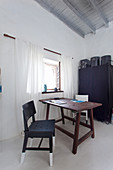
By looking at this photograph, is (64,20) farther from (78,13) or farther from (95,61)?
(95,61)

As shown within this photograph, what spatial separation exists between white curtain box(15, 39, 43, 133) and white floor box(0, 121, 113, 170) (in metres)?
0.50

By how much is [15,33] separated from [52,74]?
56.4 inches

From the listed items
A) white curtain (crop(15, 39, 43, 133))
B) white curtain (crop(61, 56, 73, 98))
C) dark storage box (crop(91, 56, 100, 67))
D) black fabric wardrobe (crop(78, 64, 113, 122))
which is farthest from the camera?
dark storage box (crop(91, 56, 100, 67))

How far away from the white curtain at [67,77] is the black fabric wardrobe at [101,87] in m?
0.55

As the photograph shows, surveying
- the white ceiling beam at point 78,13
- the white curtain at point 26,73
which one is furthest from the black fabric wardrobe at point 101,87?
the white curtain at point 26,73

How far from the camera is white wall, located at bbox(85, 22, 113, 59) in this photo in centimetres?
287

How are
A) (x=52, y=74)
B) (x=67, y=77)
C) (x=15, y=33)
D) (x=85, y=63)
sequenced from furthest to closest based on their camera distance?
(x=85, y=63) < (x=67, y=77) < (x=52, y=74) < (x=15, y=33)

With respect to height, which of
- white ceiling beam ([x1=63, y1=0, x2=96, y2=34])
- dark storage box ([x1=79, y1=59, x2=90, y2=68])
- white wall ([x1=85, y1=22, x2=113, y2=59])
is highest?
white ceiling beam ([x1=63, y1=0, x2=96, y2=34])

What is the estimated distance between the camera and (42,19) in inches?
89.8

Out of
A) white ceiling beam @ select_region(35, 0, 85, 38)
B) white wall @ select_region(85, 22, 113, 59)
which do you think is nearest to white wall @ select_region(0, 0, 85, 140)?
white ceiling beam @ select_region(35, 0, 85, 38)

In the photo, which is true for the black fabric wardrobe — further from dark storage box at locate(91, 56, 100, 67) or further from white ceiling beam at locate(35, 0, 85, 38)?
white ceiling beam at locate(35, 0, 85, 38)

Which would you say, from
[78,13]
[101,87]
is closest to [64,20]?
[78,13]

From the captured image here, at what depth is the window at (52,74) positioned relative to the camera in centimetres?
254

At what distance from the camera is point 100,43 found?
3104 millimetres
